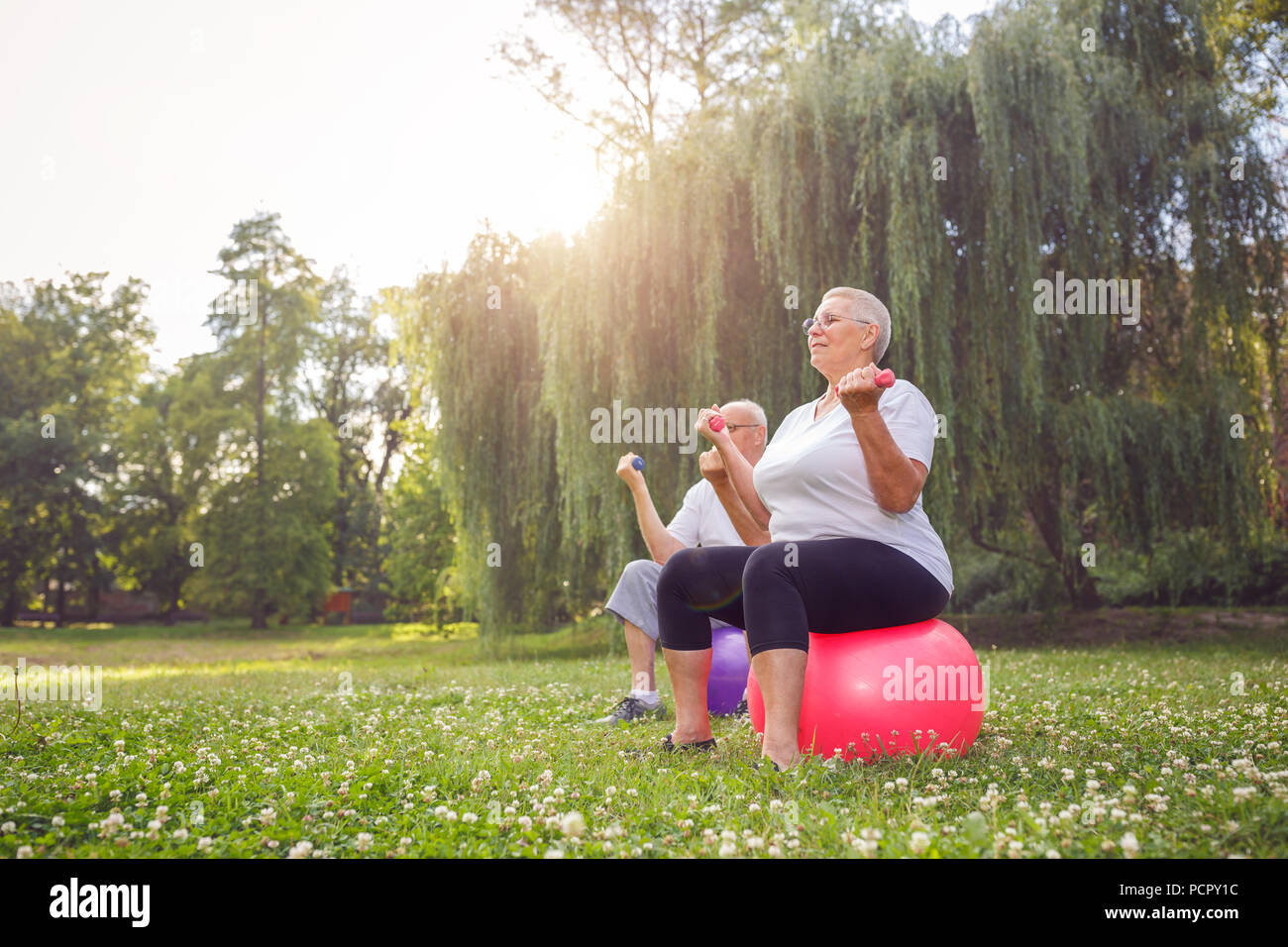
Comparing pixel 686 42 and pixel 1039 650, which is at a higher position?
pixel 686 42

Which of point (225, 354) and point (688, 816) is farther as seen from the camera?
point (225, 354)

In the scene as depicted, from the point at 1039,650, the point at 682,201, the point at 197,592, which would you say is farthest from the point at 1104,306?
the point at 197,592

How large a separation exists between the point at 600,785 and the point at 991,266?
27.0 ft

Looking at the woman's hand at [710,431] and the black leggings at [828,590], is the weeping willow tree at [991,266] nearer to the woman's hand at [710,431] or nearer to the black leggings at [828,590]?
the woman's hand at [710,431]

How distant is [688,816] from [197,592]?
30148 mm

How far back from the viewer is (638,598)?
5.55 metres

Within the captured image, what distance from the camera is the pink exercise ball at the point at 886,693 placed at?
350 centimetres

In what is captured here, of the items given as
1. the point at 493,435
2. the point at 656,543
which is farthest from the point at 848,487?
the point at 493,435

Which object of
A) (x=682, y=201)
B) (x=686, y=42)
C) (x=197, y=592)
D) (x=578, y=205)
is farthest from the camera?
(x=197, y=592)

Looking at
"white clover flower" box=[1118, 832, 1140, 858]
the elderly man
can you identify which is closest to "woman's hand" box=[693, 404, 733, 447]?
the elderly man

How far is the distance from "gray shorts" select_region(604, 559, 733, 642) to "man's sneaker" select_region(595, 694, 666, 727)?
1.31ft

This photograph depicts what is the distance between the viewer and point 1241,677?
21.1ft

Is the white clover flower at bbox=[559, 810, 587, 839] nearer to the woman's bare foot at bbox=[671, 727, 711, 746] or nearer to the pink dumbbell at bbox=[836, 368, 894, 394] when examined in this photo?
the woman's bare foot at bbox=[671, 727, 711, 746]
